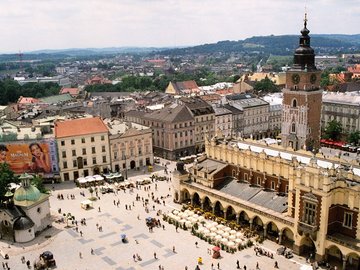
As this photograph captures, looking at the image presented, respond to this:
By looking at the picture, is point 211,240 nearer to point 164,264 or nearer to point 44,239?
point 164,264

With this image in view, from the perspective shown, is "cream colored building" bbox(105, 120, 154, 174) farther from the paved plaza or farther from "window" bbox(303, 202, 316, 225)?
"window" bbox(303, 202, 316, 225)

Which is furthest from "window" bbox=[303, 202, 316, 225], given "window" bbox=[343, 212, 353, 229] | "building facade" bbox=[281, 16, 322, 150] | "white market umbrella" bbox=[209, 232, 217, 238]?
"building facade" bbox=[281, 16, 322, 150]

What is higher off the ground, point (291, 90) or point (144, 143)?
point (291, 90)

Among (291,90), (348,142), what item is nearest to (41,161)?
(291,90)

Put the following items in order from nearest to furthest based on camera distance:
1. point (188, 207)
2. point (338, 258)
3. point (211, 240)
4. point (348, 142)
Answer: point (338, 258), point (211, 240), point (188, 207), point (348, 142)

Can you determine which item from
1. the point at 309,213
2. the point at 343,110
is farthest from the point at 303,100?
the point at 343,110

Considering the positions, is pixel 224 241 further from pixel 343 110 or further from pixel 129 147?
pixel 343 110
